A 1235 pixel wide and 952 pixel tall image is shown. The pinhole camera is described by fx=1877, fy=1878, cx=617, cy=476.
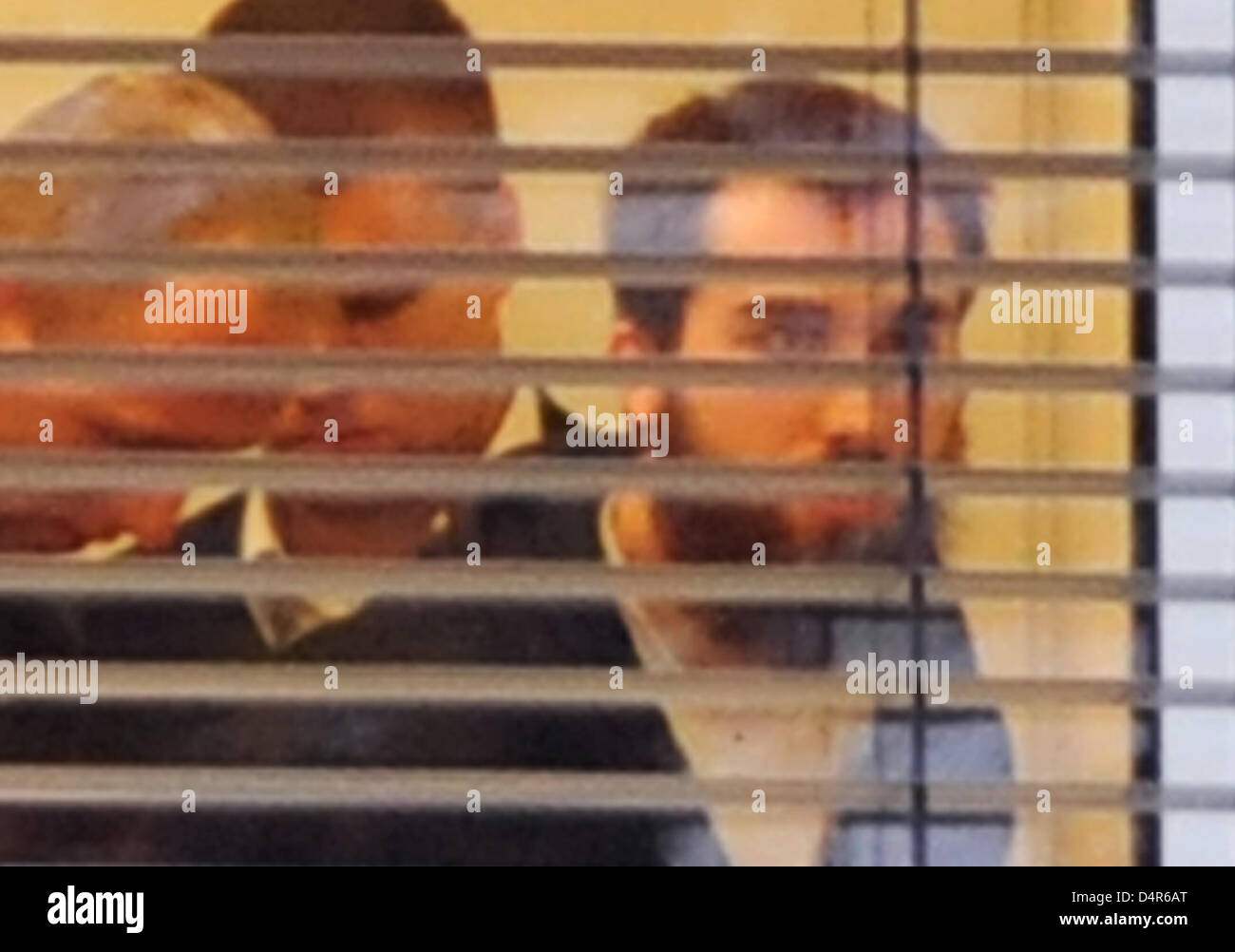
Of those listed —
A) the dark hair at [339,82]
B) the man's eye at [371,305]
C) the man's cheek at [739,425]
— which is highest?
the dark hair at [339,82]

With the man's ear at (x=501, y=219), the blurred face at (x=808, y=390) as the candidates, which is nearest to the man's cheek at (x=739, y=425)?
the blurred face at (x=808, y=390)

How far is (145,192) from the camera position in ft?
3.05

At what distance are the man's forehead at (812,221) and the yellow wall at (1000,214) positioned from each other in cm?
4

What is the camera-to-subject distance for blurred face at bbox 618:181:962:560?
0.93 metres

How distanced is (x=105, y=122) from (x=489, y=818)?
39 centimetres

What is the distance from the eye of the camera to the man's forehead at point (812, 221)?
935 millimetres

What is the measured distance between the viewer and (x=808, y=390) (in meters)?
0.93

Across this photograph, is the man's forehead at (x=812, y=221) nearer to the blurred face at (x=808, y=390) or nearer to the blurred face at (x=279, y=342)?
the blurred face at (x=808, y=390)

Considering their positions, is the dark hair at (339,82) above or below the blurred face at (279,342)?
above

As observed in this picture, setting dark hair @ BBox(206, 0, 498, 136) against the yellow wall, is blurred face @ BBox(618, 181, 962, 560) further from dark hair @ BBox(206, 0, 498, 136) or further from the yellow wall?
dark hair @ BBox(206, 0, 498, 136)

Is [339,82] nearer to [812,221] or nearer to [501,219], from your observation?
[501,219]

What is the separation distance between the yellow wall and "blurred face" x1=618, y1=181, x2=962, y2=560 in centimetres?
3

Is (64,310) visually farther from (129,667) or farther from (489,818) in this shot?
(489,818)
